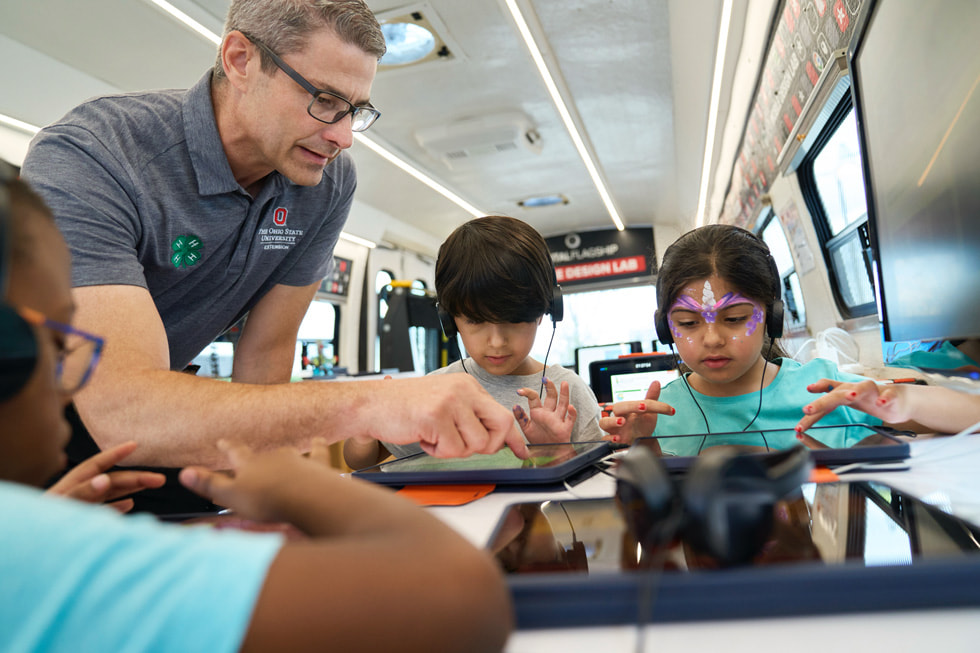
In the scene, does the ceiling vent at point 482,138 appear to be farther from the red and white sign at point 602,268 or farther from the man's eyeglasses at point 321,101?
the red and white sign at point 602,268

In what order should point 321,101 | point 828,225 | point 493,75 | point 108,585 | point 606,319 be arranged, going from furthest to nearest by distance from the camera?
1. point 606,319
2. point 493,75
3. point 828,225
4. point 321,101
5. point 108,585

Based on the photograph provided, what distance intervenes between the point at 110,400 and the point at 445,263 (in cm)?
99

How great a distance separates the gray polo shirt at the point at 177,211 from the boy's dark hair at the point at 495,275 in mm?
373

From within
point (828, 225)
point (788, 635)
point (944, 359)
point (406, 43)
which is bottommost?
point (788, 635)

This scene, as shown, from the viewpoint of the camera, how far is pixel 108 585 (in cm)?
32

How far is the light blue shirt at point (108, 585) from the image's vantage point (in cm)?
31

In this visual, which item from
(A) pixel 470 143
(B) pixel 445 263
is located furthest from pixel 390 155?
(B) pixel 445 263

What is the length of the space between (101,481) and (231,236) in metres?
0.85

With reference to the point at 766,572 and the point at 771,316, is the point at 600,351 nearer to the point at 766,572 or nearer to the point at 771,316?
the point at 771,316

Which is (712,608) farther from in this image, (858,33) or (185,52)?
(185,52)

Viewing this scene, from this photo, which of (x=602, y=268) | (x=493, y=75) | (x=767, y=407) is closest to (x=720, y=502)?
(x=767, y=407)

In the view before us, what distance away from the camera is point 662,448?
1.02 m

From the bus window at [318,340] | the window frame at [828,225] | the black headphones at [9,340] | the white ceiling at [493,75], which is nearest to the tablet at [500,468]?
the black headphones at [9,340]

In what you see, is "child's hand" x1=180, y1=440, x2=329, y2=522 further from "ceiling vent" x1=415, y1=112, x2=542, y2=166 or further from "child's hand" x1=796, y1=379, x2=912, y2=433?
"ceiling vent" x1=415, y1=112, x2=542, y2=166
